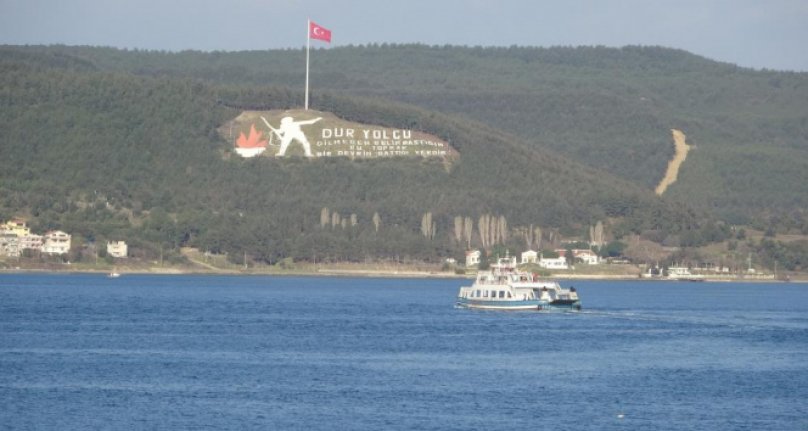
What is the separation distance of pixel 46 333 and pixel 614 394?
38.7 metres

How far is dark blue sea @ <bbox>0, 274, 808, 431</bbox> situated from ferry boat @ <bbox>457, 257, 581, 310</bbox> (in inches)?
74.4

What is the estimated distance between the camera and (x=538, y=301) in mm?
124000

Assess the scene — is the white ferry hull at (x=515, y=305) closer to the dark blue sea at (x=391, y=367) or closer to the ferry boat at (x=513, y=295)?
the ferry boat at (x=513, y=295)

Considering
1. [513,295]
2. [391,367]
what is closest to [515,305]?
[513,295]

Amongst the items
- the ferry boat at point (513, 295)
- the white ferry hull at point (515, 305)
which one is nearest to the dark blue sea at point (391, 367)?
the white ferry hull at point (515, 305)

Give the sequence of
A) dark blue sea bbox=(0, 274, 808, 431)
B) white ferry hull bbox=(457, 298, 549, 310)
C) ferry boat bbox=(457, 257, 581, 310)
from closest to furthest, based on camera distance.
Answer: dark blue sea bbox=(0, 274, 808, 431) → white ferry hull bbox=(457, 298, 549, 310) → ferry boat bbox=(457, 257, 581, 310)

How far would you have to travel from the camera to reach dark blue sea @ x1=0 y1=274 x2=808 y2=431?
63.2 m

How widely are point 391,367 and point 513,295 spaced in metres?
45.6

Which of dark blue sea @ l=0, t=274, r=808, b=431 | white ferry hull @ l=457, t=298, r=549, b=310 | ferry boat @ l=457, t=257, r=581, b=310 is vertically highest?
ferry boat @ l=457, t=257, r=581, b=310

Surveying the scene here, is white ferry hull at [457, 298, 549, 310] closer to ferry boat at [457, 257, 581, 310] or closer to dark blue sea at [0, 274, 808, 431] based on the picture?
ferry boat at [457, 257, 581, 310]

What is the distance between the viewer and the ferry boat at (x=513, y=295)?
12381cm

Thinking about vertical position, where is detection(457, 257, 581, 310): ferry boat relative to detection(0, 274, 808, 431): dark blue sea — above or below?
above

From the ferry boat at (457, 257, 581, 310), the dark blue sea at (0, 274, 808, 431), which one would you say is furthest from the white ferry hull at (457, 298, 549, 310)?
the dark blue sea at (0, 274, 808, 431)

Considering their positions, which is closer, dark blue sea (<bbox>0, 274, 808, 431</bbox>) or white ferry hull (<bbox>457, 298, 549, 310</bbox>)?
dark blue sea (<bbox>0, 274, 808, 431</bbox>)
